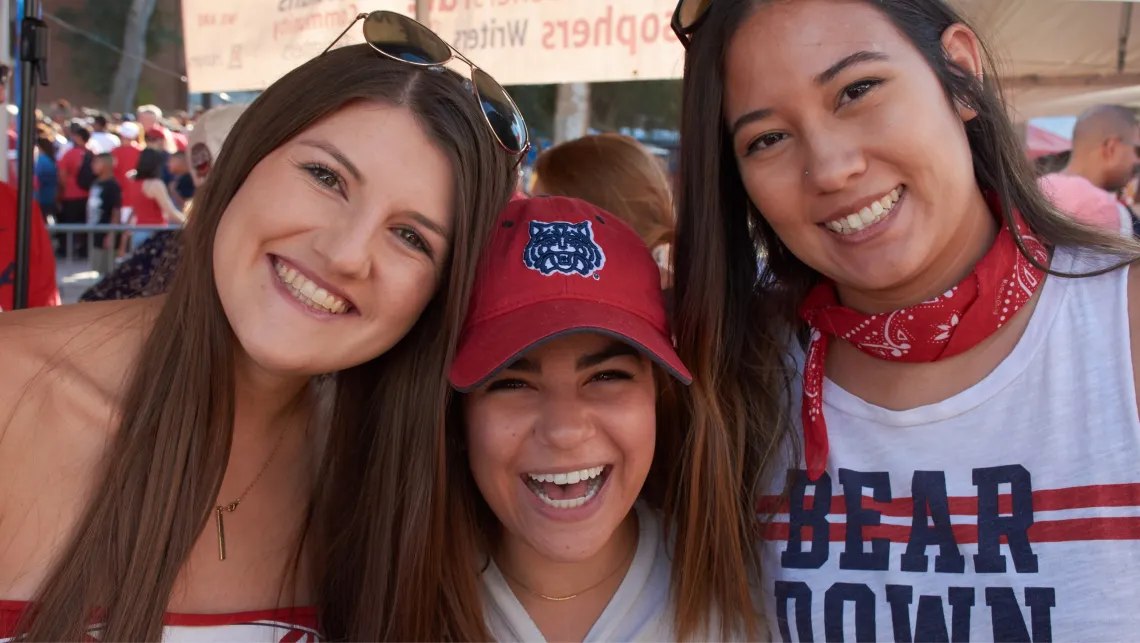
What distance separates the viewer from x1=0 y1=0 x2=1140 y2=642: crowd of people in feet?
5.28

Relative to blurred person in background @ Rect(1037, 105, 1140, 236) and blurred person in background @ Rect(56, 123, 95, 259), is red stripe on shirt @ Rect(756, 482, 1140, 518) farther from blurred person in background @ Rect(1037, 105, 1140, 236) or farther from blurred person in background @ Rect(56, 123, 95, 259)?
blurred person in background @ Rect(56, 123, 95, 259)

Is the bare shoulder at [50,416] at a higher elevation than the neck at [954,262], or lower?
lower

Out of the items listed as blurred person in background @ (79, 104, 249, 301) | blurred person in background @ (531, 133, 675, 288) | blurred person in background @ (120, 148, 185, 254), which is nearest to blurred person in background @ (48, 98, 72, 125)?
blurred person in background @ (120, 148, 185, 254)

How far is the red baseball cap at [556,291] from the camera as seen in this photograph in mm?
1710

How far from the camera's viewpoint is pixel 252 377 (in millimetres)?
1922

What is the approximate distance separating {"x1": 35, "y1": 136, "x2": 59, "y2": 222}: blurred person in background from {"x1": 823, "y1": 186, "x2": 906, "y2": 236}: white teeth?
10.3 m

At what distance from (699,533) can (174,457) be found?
3.52 feet

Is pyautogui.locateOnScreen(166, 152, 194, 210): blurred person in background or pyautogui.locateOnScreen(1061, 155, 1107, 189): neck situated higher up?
pyautogui.locateOnScreen(166, 152, 194, 210): blurred person in background

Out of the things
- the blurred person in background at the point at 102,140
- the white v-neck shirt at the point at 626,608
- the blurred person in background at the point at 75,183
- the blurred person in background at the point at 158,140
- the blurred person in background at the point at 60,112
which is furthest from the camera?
the blurred person in background at the point at 60,112

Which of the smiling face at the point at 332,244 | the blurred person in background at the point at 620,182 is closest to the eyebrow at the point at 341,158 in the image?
the smiling face at the point at 332,244

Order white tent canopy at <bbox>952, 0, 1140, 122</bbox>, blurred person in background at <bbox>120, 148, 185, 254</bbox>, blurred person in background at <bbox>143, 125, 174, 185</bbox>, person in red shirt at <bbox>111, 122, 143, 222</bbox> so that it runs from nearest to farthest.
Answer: white tent canopy at <bbox>952, 0, 1140, 122</bbox> < blurred person in background at <bbox>120, 148, 185, 254</bbox> < person in red shirt at <bbox>111, 122, 143, 222</bbox> < blurred person in background at <bbox>143, 125, 174, 185</bbox>

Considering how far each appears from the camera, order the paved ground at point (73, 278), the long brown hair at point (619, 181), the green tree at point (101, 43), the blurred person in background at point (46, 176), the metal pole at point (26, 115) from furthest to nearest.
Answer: the green tree at point (101, 43) → the blurred person in background at point (46, 176) → the paved ground at point (73, 278) → the long brown hair at point (619, 181) → the metal pole at point (26, 115)

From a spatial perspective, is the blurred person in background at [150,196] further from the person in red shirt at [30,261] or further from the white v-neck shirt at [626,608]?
the white v-neck shirt at [626,608]

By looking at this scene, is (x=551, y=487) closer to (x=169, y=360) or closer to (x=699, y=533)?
(x=699, y=533)
